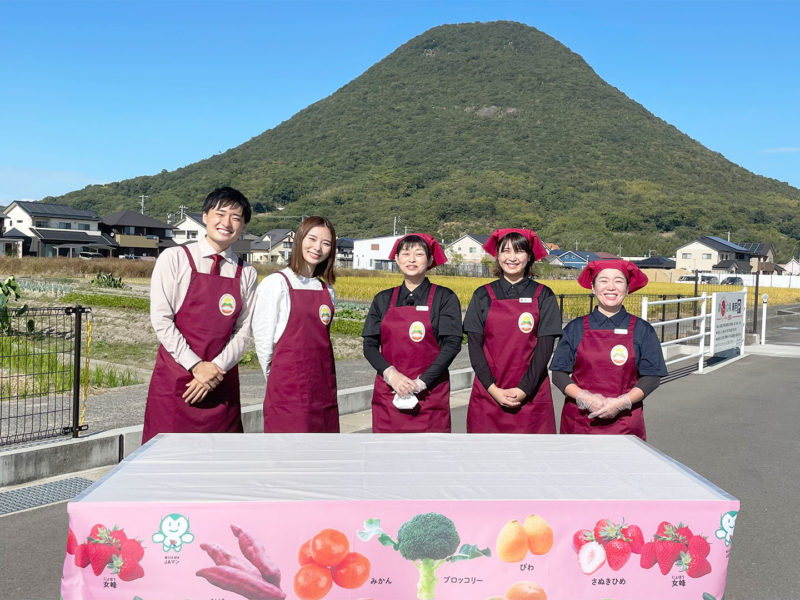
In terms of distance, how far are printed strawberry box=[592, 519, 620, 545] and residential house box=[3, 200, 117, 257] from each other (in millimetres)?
68471

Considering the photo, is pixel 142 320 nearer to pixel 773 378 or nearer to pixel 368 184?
pixel 773 378

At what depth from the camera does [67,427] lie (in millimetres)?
5629

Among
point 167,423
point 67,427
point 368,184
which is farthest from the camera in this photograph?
point 368,184

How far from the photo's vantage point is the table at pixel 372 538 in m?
1.95

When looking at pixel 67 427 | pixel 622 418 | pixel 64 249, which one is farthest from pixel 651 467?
pixel 64 249

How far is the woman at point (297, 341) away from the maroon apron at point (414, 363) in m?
0.34

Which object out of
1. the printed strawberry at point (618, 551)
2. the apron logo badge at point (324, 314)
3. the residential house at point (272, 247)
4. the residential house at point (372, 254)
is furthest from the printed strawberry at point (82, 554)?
the residential house at point (272, 247)

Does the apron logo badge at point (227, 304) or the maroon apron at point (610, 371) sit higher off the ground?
the apron logo badge at point (227, 304)

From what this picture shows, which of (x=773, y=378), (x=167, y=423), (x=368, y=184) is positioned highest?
(x=368, y=184)

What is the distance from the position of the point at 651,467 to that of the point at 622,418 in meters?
1.13

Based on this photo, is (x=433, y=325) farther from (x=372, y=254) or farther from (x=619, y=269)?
(x=372, y=254)

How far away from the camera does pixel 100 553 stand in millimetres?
Answer: 1940

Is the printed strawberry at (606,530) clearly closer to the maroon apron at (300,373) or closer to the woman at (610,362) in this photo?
the woman at (610,362)

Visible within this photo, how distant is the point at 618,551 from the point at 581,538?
0.11m
